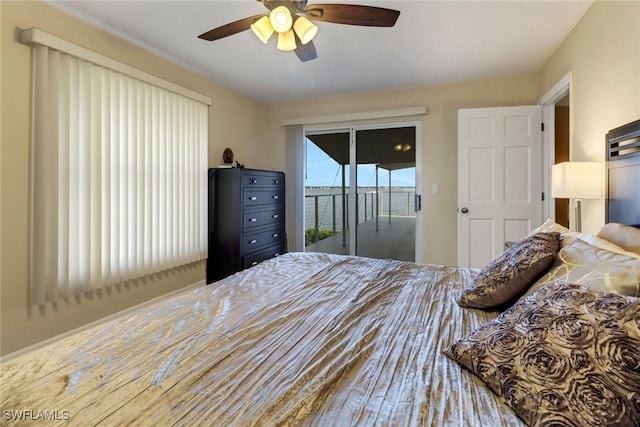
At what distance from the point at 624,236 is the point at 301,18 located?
1.91 meters

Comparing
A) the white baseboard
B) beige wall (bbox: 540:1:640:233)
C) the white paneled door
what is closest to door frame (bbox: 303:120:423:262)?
the white paneled door

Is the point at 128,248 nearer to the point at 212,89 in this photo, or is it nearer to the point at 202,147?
the point at 202,147

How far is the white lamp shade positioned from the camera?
1.91 meters

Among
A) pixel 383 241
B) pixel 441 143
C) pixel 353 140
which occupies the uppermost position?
pixel 353 140

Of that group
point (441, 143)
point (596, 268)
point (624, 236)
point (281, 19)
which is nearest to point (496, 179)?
point (441, 143)

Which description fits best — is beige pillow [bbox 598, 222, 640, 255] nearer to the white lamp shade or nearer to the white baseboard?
the white lamp shade

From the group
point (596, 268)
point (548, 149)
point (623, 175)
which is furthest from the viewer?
point (548, 149)

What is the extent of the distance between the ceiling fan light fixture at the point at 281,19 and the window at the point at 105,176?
1.56 m

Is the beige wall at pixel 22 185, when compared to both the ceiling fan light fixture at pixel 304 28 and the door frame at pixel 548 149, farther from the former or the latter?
the door frame at pixel 548 149

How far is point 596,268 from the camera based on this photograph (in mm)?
1025

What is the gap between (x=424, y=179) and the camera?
386 centimetres

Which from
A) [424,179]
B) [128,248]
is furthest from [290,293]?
[424,179]

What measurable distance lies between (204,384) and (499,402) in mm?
715

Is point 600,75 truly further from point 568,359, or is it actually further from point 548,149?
point 568,359
